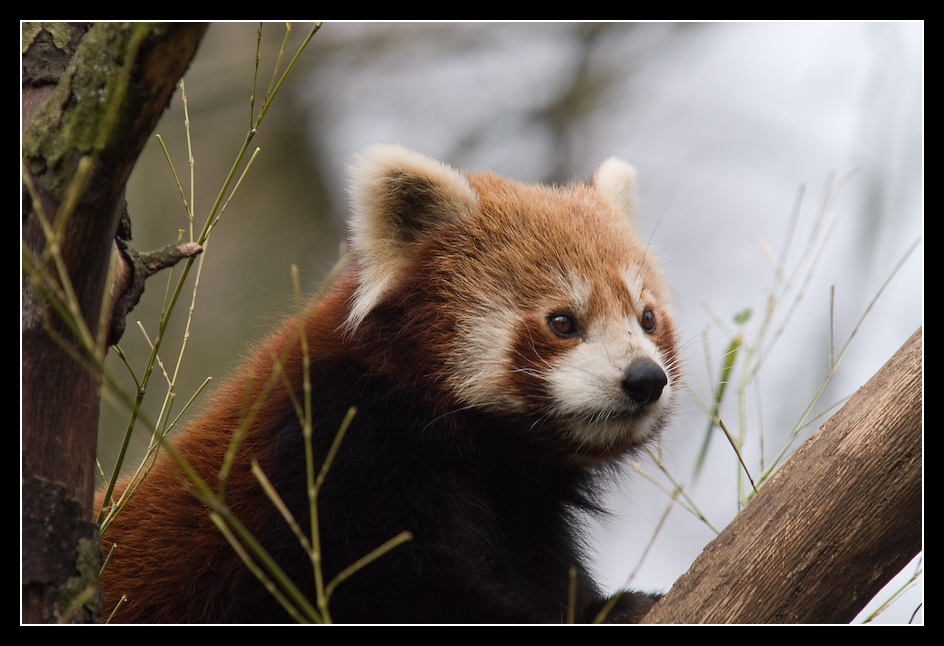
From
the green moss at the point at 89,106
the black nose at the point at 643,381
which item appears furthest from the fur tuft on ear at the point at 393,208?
the green moss at the point at 89,106

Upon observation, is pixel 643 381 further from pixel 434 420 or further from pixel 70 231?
pixel 70 231

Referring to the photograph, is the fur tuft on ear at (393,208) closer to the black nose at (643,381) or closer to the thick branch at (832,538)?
the black nose at (643,381)

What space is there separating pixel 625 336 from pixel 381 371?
2.55 feet

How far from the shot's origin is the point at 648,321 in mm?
2707

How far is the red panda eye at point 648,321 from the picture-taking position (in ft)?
8.82

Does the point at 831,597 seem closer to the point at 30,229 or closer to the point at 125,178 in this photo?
the point at 125,178

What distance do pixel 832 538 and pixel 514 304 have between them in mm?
1160

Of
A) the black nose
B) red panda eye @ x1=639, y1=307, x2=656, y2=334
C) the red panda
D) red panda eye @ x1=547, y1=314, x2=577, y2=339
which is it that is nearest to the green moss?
the red panda

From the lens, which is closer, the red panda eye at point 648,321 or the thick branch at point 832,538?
the thick branch at point 832,538

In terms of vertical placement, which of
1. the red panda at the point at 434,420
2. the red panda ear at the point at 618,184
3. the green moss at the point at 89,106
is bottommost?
the red panda at the point at 434,420

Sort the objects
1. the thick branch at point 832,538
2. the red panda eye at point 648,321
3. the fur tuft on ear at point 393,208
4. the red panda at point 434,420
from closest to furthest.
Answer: the thick branch at point 832,538
the red panda at point 434,420
the fur tuft on ear at point 393,208
the red panda eye at point 648,321

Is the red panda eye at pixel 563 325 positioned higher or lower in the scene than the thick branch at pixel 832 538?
higher

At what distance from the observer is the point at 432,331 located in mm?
2523
